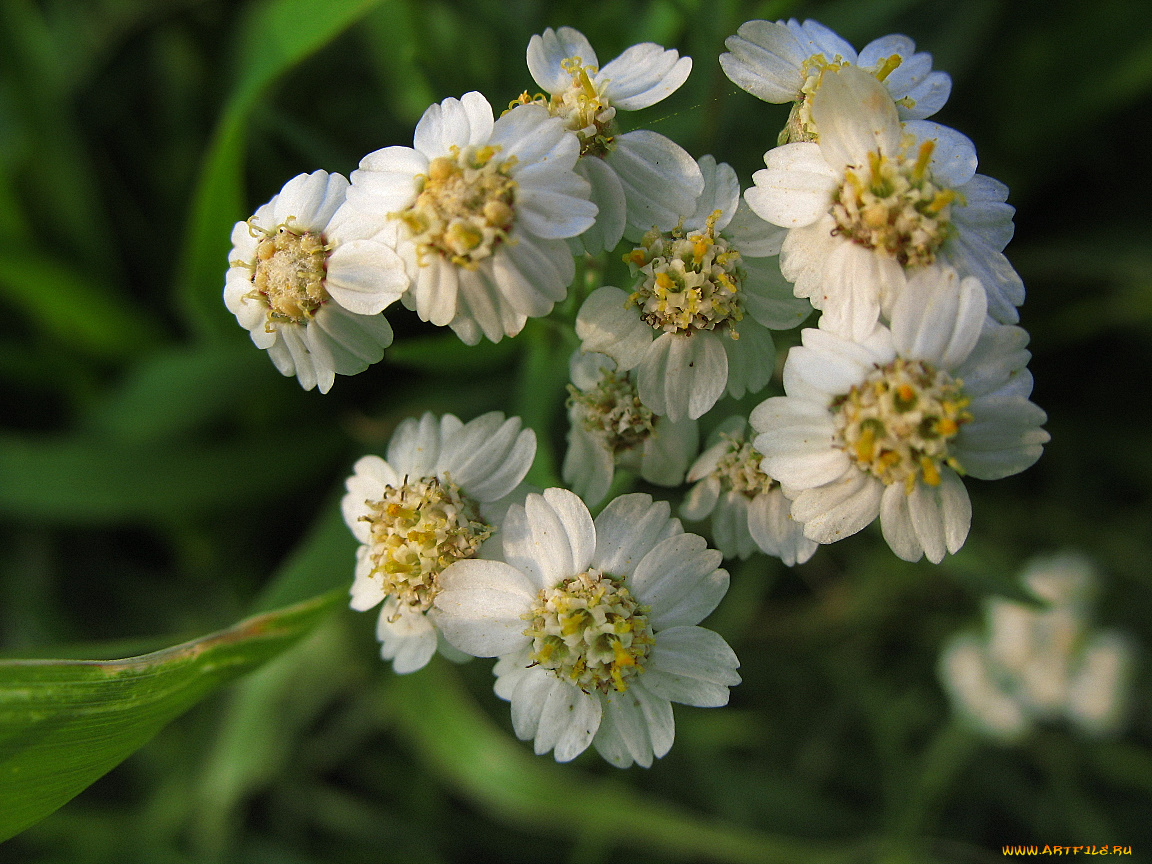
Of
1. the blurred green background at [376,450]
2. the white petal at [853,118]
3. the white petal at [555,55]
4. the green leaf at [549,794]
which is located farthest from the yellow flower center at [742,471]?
the green leaf at [549,794]

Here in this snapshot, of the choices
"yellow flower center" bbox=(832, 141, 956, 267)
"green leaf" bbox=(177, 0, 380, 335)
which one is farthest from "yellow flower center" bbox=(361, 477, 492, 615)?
"green leaf" bbox=(177, 0, 380, 335)

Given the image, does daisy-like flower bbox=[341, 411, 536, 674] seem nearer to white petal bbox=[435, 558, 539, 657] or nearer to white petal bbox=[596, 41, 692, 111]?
white petal bbox=[435, 558, 539, 657]

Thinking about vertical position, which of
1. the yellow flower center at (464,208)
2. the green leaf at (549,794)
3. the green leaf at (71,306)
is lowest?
the green leaf at (549,794)

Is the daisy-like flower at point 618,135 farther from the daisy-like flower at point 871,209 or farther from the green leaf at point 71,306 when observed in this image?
the green leaf at point 71,306

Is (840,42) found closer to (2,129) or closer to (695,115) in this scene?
(695,115)

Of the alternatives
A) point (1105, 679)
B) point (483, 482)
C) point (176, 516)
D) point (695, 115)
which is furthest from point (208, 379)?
point (1105, 679)

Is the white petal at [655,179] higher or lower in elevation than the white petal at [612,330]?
higher
